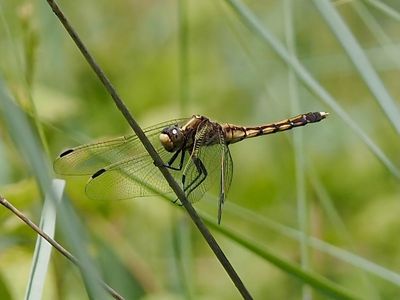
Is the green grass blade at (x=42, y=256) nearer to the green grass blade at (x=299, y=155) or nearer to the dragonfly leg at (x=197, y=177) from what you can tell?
the dragonfly leg at (x=197, y=177)

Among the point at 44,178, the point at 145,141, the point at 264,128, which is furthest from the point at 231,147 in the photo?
the point at 44,178

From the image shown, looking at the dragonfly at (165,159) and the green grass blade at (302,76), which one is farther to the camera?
the dragonfly at (165,159)

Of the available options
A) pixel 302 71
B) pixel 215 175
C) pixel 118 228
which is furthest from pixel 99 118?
pixel 302 71

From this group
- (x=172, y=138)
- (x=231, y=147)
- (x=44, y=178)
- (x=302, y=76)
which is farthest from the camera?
(x=231, y=147)

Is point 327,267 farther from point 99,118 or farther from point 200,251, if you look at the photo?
point 99,118

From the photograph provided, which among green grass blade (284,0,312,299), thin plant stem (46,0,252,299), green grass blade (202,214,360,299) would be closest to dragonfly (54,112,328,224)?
green grass blade (284,0,312,299)

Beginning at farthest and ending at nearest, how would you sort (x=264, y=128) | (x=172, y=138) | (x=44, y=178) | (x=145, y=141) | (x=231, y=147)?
(x=231, y=147) < (x=264, y=128) < (x=172, y=138) < (x=145, y=141) < (x=44, y=178)

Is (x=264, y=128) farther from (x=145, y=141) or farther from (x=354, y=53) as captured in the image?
(x=145, y=141)

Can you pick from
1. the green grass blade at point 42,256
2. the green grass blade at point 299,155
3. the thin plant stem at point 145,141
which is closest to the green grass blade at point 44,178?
the thin plant stem at point 145,141
